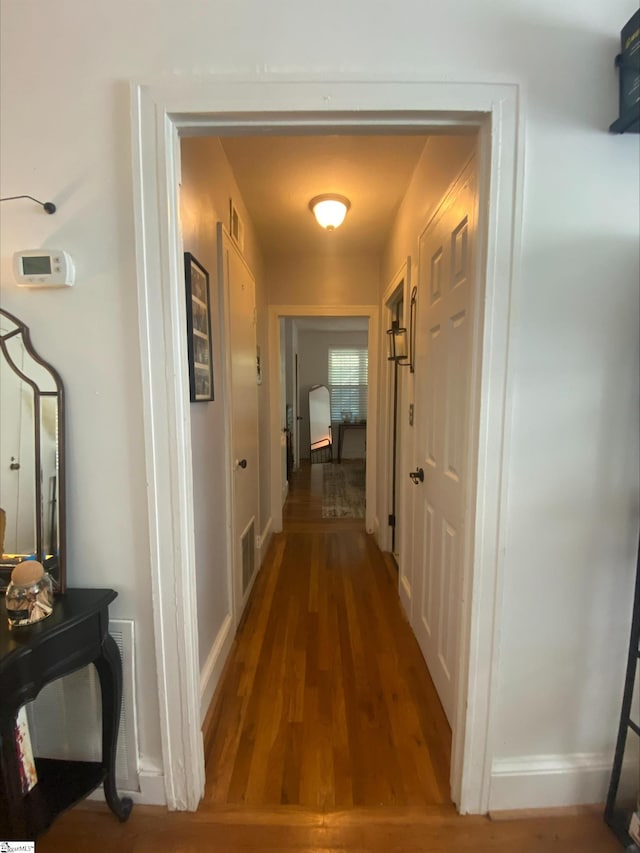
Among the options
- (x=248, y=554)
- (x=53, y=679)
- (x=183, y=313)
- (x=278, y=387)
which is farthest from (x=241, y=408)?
(x=53, y=679)

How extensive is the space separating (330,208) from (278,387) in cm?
162

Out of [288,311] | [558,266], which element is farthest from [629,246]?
[288,311]

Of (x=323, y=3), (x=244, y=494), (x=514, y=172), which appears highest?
(x=323, y=3)

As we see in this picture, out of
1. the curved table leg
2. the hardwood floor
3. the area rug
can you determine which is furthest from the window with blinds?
the curved table leg

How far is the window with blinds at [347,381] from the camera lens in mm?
7102

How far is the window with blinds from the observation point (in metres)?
7.10

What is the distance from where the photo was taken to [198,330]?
4.83 feet

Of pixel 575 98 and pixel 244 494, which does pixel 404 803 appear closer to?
pixel 244 494

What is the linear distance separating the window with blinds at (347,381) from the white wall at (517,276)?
237 inches

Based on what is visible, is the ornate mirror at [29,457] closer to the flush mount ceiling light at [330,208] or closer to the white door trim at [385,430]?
the flush mount ceiling light at [330,208]

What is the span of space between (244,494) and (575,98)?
2.18 metres

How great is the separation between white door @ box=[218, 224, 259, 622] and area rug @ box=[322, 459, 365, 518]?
160 centimetres

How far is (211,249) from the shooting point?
1.70 m

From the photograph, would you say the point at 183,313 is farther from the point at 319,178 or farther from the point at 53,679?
the point at 319,178
